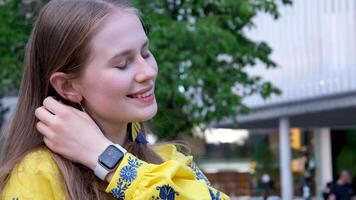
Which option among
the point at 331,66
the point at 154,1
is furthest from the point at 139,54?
the point at 331,66

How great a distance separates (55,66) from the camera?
2033mm

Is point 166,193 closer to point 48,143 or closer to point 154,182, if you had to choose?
point 154,182

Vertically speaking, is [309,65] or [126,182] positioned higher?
[309,65]

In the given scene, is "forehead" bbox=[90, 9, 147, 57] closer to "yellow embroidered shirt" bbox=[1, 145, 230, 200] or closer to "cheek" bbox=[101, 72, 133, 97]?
"cheek" bbox=[101, 72, 133, 97]

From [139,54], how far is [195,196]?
0.37m

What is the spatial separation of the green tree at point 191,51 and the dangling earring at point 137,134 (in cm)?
720

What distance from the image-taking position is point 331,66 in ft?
82.0

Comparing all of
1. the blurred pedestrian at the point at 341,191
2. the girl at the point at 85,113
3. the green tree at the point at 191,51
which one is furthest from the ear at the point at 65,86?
the blurred pedestrian at the point at 341,191

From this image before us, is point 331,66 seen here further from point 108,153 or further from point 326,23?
point 108,153

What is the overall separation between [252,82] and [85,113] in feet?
34.5

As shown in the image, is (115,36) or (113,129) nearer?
(115,36)

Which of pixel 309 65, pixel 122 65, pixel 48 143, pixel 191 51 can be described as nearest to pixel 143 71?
pixel 122 65

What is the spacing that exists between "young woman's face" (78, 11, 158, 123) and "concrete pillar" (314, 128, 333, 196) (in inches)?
1359

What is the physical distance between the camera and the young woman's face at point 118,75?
195 centimetres
